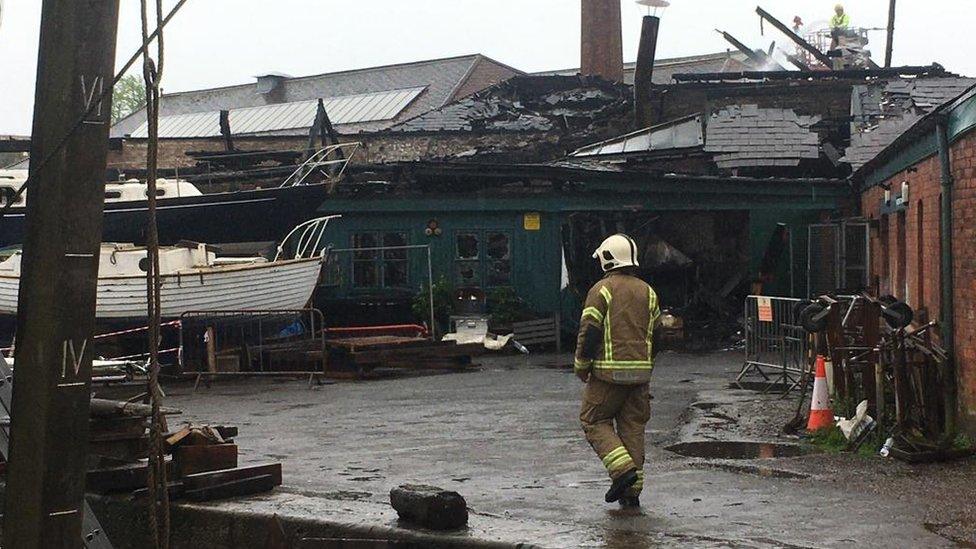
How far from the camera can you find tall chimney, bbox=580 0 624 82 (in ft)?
129

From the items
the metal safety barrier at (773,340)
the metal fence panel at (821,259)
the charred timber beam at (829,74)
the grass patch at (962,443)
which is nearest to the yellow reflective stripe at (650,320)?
the grass patch at (962,443)

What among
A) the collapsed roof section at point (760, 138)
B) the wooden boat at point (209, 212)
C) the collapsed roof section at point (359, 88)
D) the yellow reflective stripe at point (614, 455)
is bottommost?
the yellow reflective stripe at point (614, 455)

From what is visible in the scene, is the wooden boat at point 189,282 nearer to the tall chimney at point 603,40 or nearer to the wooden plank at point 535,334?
the wooden plank at point 535,334

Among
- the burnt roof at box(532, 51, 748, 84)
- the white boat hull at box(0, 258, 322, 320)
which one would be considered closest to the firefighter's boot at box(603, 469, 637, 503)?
the white boat hull at box(0, 258, 322, 320)

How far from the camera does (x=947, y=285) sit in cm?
1117

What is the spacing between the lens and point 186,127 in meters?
52.8

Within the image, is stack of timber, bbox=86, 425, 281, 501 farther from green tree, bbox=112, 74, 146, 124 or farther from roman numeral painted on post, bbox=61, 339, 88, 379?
green tree, bbox=112, 74, 146, 124

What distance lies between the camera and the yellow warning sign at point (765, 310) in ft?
54.6

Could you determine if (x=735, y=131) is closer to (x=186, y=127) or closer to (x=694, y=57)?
(x=694, y=57)

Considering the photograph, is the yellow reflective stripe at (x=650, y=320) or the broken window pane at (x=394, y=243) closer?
the yellow reflective stripe at (x=650, y=320)

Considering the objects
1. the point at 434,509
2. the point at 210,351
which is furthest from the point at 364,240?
the point at 434,509

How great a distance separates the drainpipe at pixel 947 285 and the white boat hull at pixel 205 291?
37.6 ft

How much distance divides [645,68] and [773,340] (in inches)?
631

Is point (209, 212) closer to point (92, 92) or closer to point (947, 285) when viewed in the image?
point (947, 285)
